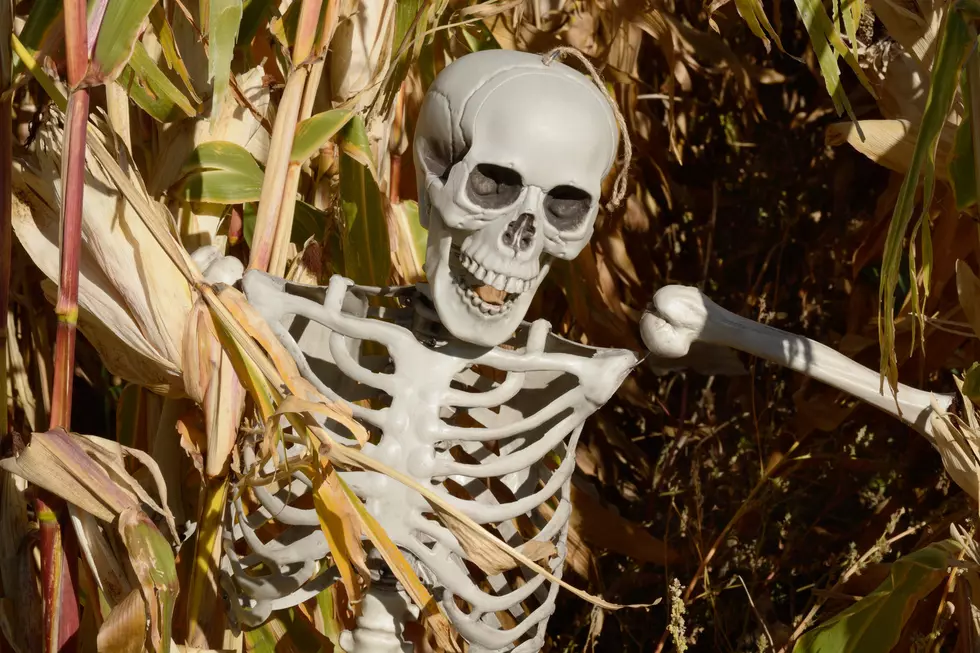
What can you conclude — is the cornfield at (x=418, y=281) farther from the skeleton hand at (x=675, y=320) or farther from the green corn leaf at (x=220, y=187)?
the skeleton hand at (x=675, y=320)

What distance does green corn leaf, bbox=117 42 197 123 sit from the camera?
2.53 ft

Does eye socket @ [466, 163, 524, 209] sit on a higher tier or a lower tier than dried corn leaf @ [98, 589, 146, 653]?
higher

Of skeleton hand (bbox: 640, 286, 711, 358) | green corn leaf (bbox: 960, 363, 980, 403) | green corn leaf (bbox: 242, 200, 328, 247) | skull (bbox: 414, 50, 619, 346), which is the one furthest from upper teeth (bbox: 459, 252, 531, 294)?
green corn leaf (bbox: 960, 363, 980, 403)

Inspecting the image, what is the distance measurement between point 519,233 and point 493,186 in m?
0.04

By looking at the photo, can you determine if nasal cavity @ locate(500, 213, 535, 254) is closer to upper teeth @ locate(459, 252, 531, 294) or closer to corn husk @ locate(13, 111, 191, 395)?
upper teeth @ locate(459, 252, 531, 294)

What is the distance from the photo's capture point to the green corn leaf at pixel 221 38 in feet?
2.38

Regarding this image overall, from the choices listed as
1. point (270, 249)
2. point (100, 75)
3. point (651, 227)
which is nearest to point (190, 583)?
point (270, 249)

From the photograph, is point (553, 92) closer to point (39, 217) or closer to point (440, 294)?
point (440, 294)

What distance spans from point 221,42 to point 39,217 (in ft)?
0.62

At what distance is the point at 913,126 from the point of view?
3.16ft

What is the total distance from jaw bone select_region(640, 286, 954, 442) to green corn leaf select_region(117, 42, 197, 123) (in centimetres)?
37

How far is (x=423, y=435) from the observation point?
2.66 feet

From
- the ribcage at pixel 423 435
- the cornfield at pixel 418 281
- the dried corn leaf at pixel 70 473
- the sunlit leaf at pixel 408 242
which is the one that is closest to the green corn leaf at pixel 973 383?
the cornfield at pixel 418 281

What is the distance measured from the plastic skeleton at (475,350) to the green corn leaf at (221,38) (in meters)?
0.14
